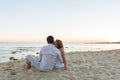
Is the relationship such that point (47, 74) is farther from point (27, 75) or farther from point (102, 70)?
point (102, 70)

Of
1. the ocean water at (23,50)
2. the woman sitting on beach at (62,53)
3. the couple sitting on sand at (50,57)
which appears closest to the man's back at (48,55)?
the couple sitting on sand at (50,57)

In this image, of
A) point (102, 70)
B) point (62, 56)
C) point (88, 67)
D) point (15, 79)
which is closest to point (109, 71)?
point (102, 70)

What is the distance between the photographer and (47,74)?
787 cm

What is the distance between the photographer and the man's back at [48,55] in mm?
7957

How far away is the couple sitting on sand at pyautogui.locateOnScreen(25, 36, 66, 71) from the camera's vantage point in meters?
7.96

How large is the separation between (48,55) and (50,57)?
0.32ft

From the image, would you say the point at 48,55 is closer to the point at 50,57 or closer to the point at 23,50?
the point at 50,57

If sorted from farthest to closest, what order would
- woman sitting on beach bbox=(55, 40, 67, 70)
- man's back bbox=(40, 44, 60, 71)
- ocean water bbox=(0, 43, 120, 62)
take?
ocean water bbox=(0, 43, 120, 62)
woman sitting on beach bbox=(55, 40, 67, 70)
man's back bbox=(40, 44, 60, 71)

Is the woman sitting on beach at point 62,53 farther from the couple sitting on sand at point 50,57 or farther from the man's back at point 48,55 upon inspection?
the man's back at point 48,55

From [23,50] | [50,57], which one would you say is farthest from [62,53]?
[23,50]

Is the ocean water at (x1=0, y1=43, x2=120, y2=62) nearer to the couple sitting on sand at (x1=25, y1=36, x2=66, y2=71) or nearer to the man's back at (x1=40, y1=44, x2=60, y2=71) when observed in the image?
the couple sitting on sand at (x1=25, y1=36, x2=66, y2=71)

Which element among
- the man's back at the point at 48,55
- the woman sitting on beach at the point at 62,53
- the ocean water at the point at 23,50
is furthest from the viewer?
the ocean water at the point at 23,50

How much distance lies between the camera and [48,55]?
796 cm

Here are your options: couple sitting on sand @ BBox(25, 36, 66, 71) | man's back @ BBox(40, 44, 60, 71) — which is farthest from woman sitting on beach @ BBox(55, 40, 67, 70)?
man's back @ BBox(40, 44, 60, 71)
